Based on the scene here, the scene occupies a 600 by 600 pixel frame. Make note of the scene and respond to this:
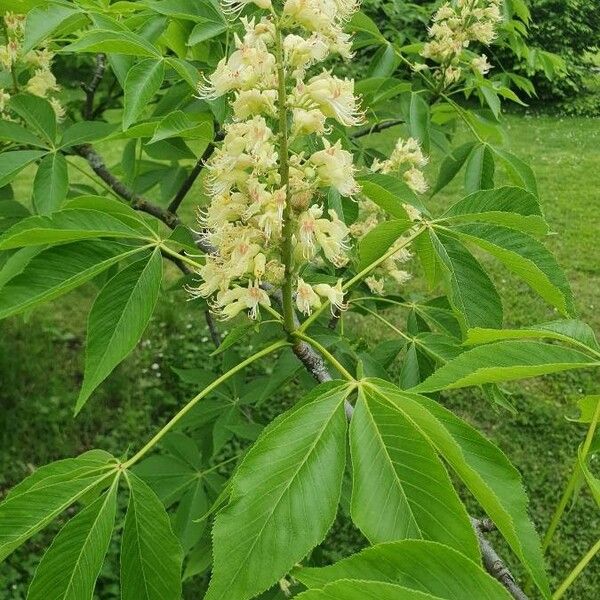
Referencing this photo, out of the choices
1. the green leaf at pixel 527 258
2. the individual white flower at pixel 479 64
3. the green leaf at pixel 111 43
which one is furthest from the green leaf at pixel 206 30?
the individual white flower at pixel 479 64

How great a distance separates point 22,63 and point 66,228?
1370 millimetres

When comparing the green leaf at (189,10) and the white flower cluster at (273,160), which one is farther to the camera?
the green leaf at (189,10)

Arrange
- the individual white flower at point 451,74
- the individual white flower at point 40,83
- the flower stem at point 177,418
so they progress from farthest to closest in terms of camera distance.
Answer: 1. the individual white flower at point 451,74
2. the individual white flower at point 40,83
3. the flower stem at point 177,418

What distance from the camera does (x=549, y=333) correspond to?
38.6 inches

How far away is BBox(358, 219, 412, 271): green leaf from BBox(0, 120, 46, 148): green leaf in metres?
1.10

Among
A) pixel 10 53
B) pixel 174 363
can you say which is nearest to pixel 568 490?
pixel 10 53

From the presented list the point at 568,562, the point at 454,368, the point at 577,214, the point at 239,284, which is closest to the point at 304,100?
the point at 239,284

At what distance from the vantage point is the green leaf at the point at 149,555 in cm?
106

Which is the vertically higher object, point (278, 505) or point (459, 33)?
point (459, 33)

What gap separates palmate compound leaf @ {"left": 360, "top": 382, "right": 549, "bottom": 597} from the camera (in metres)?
0.80

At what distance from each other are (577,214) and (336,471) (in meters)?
7.34

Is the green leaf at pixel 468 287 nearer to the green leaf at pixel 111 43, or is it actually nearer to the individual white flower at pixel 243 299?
the individual white flower at pixel 243 299

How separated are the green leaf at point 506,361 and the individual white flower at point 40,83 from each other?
1.92 metres

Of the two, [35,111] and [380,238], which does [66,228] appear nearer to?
[380,238]
